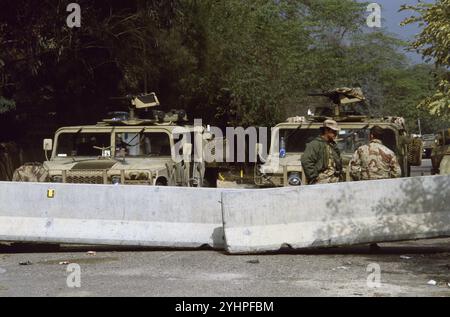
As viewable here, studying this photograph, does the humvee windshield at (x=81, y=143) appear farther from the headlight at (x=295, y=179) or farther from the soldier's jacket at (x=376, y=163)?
the soldier's jacket at (x=376, y=163)

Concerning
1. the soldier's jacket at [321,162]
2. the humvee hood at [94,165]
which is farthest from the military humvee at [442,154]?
the humvee hood at [94,165]

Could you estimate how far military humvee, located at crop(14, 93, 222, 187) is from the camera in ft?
40.7

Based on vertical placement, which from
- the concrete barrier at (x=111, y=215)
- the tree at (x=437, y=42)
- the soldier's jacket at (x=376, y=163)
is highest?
the tree at (x=437, y=42)

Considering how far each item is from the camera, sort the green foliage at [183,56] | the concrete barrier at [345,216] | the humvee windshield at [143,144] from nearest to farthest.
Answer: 1. the concrete barrier at [345,216]
2. the humvee windshield at [143,144]
3. the green foliage at [183,56]

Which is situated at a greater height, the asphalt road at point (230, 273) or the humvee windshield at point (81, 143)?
the humvee windshield at point (81, 143)

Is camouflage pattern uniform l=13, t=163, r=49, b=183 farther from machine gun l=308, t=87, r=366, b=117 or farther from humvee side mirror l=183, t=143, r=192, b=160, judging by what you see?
machine gun l=308, t=87, r=366, b=117

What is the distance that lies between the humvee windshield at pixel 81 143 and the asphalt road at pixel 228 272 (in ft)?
9.19

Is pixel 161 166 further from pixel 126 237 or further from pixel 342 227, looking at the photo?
pixel 342 227

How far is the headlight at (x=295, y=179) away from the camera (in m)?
12.5

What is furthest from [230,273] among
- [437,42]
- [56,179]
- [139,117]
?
[139,117]

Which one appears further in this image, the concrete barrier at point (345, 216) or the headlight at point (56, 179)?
the headlight at point (56, 179)

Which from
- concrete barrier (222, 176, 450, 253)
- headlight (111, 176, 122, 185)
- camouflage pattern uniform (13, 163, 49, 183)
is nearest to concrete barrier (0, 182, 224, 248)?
concrete barrier (222, 176, 450, 253)

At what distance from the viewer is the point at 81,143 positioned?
44.6ft

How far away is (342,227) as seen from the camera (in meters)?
9.78
